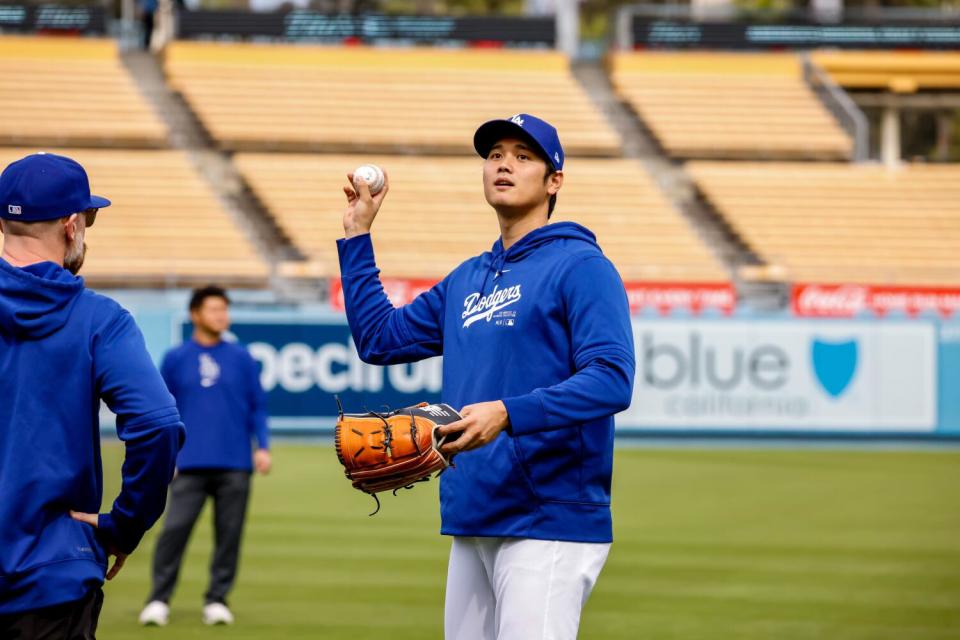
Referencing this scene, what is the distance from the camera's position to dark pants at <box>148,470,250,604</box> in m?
9.72

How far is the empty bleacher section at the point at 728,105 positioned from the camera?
124 feet

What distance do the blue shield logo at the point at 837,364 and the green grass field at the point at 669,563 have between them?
483 centimetres

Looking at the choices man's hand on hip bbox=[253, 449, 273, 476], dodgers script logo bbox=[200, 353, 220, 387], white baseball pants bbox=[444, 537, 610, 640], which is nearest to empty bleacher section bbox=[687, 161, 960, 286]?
man's hand on hip bbox=[253, 449, 273, 476]

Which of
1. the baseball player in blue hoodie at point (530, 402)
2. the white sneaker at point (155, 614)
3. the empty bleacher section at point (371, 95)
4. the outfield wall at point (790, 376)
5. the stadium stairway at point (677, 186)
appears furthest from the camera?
the empty bleacher section at point (371, 95)

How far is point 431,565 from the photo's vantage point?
40.5 feet

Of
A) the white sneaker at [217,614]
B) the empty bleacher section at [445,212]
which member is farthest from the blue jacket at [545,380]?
the empty bleacher section at [445,212]

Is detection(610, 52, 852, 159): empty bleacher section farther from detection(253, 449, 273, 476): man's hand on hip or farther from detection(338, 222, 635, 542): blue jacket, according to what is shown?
detection(338, 222, 635, 542): blue jacket

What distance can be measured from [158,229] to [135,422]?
28.1 metres

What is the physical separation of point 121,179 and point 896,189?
60.0 ft

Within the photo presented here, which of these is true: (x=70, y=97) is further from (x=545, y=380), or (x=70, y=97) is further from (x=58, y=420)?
(x=58, y=420)

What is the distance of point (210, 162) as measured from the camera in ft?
115

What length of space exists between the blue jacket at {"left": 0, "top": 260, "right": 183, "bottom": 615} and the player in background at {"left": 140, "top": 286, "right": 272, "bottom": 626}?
5.88 meters

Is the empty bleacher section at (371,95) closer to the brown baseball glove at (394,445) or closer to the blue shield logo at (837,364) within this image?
the blue shield logo at (837,364)

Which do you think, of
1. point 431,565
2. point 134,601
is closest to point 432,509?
point 431,565
